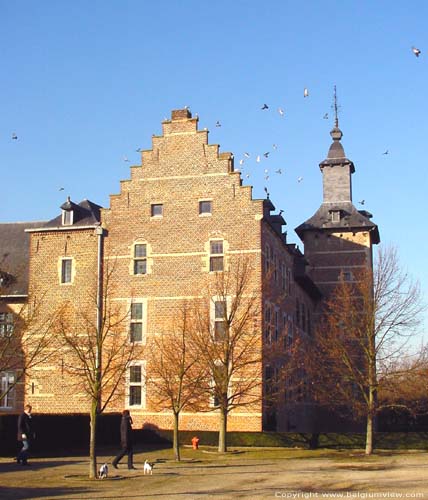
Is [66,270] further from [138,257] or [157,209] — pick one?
[157,209]

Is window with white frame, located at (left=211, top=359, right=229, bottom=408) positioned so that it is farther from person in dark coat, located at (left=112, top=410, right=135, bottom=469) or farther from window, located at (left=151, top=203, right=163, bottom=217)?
window, located at (left=151, top=203, right=163, bottom=217)

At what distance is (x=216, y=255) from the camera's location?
34.2 m

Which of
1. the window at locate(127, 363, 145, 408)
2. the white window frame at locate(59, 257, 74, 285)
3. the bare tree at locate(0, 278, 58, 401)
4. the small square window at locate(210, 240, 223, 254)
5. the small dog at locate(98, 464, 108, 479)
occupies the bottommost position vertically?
the small dog at locate(98, 464, 108, 479)

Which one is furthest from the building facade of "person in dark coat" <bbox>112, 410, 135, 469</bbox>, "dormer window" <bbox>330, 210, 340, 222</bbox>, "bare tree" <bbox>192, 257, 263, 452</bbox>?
"dormer window" <bbox>330, 210, 340, 222</bbox>

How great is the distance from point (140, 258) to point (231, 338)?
8007 mm

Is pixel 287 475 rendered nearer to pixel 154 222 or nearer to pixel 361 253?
pixel 154 222

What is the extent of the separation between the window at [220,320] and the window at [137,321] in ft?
13.4

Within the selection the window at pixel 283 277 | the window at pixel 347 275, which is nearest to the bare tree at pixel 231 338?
the window at pixel 283 277

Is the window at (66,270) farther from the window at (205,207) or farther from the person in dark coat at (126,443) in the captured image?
the person in dark coat at (126,443)

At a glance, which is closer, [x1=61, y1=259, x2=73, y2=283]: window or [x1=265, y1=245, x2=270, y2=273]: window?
[x1=265, y1=245, x2=270, y2=273]: window

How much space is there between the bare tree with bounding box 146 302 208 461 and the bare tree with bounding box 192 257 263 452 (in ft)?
1.64

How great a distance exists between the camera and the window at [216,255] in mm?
34125

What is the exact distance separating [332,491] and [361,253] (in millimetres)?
34791

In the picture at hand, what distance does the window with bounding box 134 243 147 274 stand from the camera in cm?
3516
